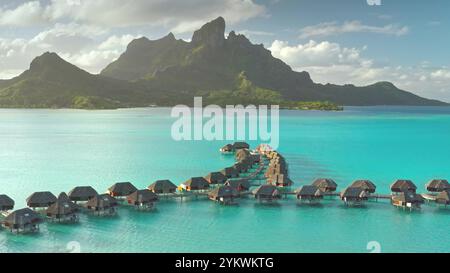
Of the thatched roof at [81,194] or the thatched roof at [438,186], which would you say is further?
the thatched roof at [438,186]

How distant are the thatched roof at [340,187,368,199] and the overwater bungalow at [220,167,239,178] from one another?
13.1m

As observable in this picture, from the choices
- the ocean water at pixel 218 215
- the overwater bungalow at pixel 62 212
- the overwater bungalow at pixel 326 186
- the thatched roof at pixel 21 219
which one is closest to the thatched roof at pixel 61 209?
the overwater bungalow at pixel 62 212

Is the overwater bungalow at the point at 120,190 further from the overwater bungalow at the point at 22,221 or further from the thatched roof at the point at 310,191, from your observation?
the thatched roof at the point at 310,191

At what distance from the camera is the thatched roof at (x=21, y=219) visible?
2800cm

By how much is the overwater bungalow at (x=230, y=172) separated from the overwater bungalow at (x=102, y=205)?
1468 centimetres

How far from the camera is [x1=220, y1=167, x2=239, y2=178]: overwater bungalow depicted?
1786 inches

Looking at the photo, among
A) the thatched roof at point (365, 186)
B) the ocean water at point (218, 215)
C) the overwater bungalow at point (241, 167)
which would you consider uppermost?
the overwater bungalow at point (241, 167)

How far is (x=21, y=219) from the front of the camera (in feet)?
92.0

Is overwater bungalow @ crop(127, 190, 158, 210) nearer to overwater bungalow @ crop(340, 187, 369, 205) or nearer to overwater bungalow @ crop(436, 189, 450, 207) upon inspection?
overwater bungalow @ crop(340, 187, 369, 205)

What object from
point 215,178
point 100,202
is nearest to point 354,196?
point 215,178

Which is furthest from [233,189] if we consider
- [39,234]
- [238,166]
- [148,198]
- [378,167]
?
[378,167]

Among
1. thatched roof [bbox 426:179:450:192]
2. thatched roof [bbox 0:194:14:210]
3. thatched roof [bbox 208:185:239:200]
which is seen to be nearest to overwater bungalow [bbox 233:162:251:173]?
thatched roof [bbox 208:185:239:200]
